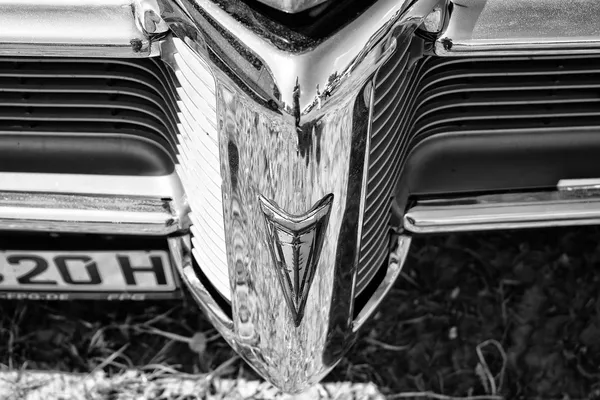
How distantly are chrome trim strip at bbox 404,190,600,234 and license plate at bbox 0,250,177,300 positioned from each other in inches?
20.2

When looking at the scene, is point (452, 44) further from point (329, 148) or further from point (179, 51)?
point (179, 51)

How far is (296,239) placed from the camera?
106 cm

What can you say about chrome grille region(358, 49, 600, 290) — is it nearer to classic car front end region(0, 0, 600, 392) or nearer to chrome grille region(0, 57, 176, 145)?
classic car front end region(0, 0, 600, 392)

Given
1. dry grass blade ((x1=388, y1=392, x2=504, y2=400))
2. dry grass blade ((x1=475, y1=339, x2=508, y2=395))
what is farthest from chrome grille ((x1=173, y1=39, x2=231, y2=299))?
dry grass blade ((x1=475, y1=339, x2=508, y2=395))

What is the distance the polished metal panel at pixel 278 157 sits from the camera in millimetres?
931

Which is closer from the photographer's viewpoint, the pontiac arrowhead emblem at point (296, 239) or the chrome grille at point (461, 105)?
the pontiac arrowhead emblem at point (296, 239)

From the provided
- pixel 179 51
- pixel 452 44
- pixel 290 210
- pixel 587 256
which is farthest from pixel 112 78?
pixel 587 256

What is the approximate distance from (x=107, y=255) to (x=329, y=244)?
1.56 feet

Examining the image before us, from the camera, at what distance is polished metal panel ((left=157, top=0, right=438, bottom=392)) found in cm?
93

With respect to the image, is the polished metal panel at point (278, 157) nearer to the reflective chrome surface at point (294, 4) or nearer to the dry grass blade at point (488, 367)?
the reflective chrome surface at point (294, 4)

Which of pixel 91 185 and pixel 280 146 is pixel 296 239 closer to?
pixel 280 146

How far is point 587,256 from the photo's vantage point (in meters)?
1.87

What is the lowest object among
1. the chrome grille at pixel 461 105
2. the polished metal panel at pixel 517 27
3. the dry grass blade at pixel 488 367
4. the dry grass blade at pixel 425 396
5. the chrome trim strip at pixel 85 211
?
the dry grass blade at pixel 425 396

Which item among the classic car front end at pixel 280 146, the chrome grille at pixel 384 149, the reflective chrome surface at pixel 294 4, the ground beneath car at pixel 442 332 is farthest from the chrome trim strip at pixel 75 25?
the ground beneath car at pixel 442 332
